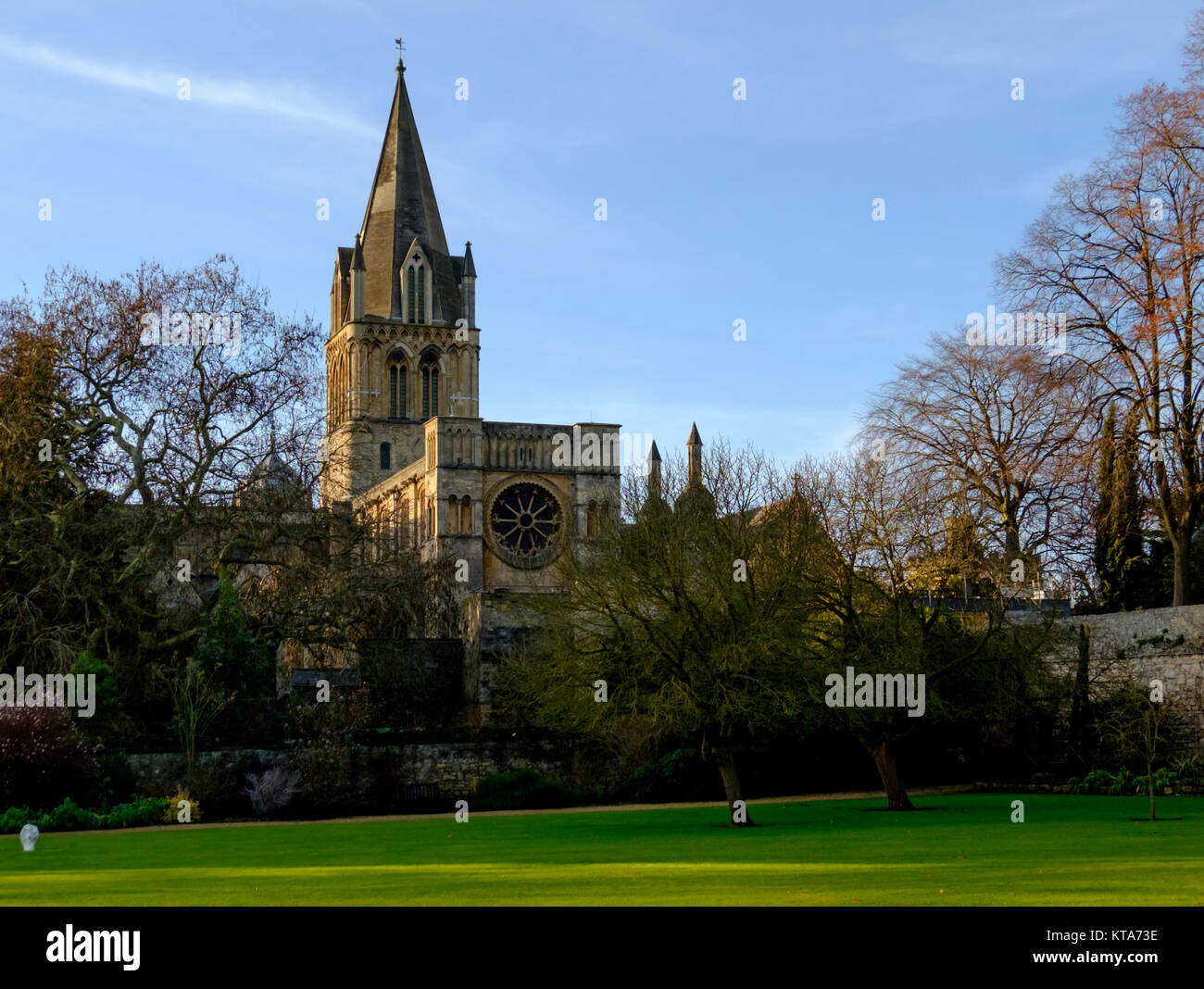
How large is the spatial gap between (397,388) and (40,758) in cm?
6462

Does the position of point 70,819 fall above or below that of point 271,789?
below

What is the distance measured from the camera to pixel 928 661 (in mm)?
28562

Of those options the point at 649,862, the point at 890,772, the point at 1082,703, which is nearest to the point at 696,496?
the point at 890,772

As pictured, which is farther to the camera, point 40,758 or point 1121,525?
point 1121,525

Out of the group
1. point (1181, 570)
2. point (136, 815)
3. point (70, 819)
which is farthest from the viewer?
point (1181, 570)

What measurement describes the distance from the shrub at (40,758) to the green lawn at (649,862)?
2.83 metres

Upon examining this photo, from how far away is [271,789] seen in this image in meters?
30.4

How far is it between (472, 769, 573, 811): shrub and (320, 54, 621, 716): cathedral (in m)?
23.9

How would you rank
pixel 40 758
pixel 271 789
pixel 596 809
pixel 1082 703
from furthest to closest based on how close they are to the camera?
1. pixel 1082 703
2. pixel 271 789
3. pixel 596 809
4. pixel 40 758

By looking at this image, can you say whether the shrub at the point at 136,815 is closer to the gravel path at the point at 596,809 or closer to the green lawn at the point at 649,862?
the gravel path at the point at 596,809

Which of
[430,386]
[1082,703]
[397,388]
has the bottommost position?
[1082,703]

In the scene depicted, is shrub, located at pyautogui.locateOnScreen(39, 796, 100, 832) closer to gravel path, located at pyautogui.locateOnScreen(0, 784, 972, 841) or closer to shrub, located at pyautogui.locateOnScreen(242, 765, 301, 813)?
gravel path, located at pyautogui.locateOnScreen(0, 784, 972, 841)

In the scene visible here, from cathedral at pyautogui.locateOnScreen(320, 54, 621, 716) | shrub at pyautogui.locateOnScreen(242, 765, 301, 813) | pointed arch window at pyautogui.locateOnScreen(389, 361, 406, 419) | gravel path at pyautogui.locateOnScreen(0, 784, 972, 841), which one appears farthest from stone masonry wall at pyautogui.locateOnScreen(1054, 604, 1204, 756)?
pointed arch window at pyautogui.locateOnScreen(389, 361, 406, 419)

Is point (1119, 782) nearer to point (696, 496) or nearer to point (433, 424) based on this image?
point (696, 496)
